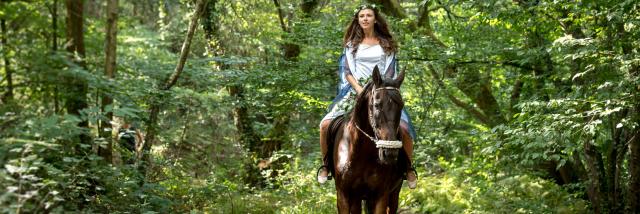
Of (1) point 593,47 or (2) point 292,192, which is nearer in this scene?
(1) point 593,47

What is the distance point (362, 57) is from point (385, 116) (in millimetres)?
1539

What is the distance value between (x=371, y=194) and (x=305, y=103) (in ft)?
16.4

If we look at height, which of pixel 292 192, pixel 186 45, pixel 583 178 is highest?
pixel 186 45

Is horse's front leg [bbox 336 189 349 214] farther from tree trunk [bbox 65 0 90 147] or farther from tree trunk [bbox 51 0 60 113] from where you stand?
tree trunk [bbox 51 0 60 113]

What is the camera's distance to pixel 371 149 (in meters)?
6.25

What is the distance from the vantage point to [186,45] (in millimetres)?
10055

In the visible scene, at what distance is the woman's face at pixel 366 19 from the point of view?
7082 millimetres

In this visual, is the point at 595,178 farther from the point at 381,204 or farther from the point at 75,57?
the point at 75,57

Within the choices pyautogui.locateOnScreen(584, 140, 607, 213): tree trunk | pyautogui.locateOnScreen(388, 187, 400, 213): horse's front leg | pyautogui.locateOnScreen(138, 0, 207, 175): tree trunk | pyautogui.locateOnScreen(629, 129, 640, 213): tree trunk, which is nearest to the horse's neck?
pyautogui.locateOnScreen(388, 187, 400, 213): horse's front leg

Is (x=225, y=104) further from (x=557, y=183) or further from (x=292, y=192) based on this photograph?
(x=557, y=183)

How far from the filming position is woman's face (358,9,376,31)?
708 cm

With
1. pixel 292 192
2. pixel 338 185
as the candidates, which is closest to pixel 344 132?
pixel 338 185

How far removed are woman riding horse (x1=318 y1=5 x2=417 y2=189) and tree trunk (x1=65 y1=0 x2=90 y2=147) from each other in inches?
98.8

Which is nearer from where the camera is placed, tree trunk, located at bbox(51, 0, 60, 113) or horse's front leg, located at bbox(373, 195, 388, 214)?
tree trunk, located at bbox(51, 0, 60, 113)
